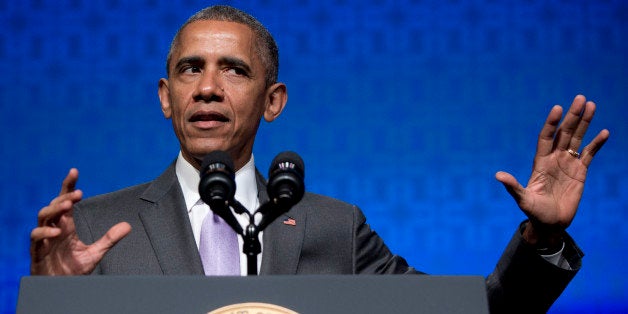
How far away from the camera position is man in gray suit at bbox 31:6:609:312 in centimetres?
147

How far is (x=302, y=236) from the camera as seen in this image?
175cm

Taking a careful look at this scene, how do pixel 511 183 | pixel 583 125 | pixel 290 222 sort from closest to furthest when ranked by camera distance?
pixel 511 183, pixel 583 125, pixel 290 222

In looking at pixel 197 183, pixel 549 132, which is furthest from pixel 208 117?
pixel 549 132

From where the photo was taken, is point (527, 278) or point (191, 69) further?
point (191, 69)

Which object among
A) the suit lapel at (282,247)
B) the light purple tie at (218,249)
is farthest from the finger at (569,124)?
the light purple tie at (218,249)

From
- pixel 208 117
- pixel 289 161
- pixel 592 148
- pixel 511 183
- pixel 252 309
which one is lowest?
pixel 252 309

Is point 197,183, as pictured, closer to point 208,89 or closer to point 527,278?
point 208,89

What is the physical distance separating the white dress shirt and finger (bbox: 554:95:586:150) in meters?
0.68

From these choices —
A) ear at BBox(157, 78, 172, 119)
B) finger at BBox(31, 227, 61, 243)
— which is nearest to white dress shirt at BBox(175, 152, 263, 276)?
ear at BBox(157, 78, 172, 119)

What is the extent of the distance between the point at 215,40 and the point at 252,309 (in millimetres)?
949

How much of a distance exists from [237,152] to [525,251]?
74 cm

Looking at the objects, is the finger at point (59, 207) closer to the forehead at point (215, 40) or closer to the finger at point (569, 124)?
the forehead at point (215, 40)

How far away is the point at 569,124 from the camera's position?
1528mm

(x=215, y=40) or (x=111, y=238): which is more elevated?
(x=215, y=40)
